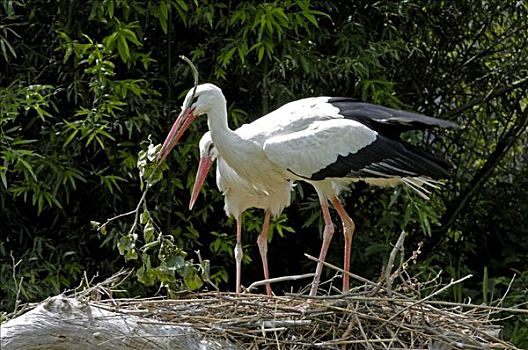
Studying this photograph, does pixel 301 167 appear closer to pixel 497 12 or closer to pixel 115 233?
pixel 115 233

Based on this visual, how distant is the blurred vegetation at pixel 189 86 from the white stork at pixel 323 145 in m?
0.87

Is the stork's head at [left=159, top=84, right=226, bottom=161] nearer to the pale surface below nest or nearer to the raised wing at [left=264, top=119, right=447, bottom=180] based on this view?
the raised wing at [left=264, top=119, right=447, bottom=180]

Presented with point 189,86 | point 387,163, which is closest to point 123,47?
point 189,86

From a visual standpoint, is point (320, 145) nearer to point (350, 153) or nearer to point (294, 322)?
point (350, 153)

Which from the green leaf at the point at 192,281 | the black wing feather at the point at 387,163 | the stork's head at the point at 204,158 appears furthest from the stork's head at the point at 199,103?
the green leaf at the point at 192,281

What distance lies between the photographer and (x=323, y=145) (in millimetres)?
5480

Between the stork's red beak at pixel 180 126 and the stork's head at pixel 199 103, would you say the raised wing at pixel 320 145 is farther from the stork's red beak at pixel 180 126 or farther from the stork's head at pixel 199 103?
the stork's red beak at pixel 180 126

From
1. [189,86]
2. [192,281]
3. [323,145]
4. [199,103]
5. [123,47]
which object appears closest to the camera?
[192,281]

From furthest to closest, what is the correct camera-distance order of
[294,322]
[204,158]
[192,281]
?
[204,158]
[192,281]
[294,322]

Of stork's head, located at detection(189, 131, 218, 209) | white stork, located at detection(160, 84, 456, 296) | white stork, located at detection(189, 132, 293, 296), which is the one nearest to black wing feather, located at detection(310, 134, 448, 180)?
white stork, located at detection(160, 84, 456, 296)

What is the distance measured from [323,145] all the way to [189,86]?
202cm

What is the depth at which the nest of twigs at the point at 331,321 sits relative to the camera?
14.7 ft

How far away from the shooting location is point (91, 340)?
408 centimetres

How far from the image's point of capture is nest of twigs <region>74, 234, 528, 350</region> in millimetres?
4480
